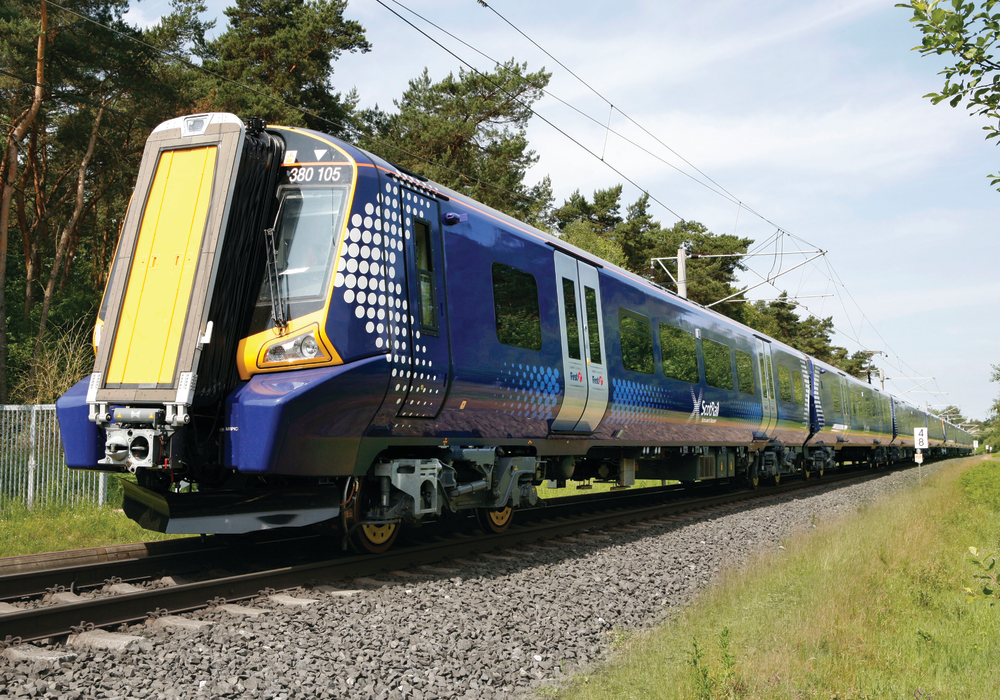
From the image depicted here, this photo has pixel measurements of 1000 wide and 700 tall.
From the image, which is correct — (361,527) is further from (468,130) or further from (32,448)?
(468,130)

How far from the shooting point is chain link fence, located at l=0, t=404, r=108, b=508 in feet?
35.9

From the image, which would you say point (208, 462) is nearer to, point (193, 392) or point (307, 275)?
point (193, 392)

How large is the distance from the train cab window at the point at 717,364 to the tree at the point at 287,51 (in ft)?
49.3

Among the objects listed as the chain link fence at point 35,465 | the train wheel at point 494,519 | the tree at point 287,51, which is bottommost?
the train wheel at point 494,519

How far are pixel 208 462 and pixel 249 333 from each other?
0.99 metres

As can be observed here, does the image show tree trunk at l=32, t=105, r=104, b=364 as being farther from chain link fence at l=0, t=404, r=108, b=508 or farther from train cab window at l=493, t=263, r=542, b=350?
train cab window at l=493, t=263, r=542, b=350

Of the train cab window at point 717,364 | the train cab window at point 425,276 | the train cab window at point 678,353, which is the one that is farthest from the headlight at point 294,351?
the train cab window at point 717,364

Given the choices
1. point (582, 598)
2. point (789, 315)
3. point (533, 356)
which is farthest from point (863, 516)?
point (789, 315)

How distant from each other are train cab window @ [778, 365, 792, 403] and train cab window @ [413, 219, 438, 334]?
496 inches

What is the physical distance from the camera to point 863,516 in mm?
11859

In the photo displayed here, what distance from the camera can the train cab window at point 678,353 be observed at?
11484 millimetres

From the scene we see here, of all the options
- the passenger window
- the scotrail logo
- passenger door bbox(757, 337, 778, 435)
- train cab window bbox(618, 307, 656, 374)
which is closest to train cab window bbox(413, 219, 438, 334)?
the passenger window

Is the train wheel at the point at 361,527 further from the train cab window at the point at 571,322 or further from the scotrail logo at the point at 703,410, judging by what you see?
the scotrail logo at the point at 703,410

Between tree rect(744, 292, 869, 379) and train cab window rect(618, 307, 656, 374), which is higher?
tree rect(744, 292, 869, 379)
